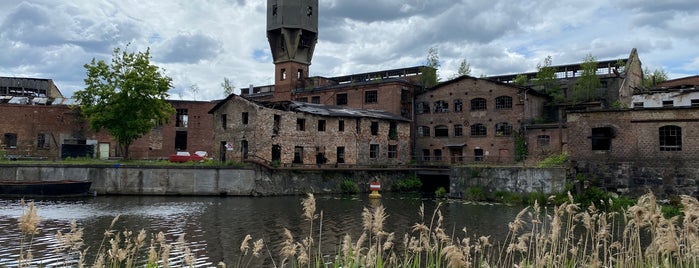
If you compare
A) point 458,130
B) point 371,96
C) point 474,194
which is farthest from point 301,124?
point 458,130

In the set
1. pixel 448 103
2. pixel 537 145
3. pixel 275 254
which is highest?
pixel 448 103

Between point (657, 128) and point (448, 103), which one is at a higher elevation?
point (448, 103)

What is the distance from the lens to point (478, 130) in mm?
48469

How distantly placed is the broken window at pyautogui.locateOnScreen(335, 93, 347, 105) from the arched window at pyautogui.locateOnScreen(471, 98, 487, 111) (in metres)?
13.7

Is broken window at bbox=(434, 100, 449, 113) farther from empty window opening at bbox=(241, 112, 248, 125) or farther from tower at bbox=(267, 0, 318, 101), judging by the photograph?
empty window opening at bbox=(241, 112, 248, 125)

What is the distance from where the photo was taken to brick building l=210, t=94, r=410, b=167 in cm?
3903

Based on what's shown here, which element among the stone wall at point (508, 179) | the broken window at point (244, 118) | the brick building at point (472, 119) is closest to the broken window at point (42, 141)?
the broken window at point (244, 118)

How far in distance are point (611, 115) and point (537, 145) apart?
11616mm

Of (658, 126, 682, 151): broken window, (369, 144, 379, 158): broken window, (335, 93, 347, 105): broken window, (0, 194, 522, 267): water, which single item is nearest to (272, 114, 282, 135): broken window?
(0, 194, 522, 267): water

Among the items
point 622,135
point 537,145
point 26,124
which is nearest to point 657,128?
point 622,135

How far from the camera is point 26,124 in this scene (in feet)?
158

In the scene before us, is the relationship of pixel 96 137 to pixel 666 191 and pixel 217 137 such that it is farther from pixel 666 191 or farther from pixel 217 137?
pixel 666 191

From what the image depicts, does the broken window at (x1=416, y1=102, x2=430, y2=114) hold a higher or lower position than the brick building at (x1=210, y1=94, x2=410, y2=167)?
higher

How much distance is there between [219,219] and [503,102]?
1245 inches
